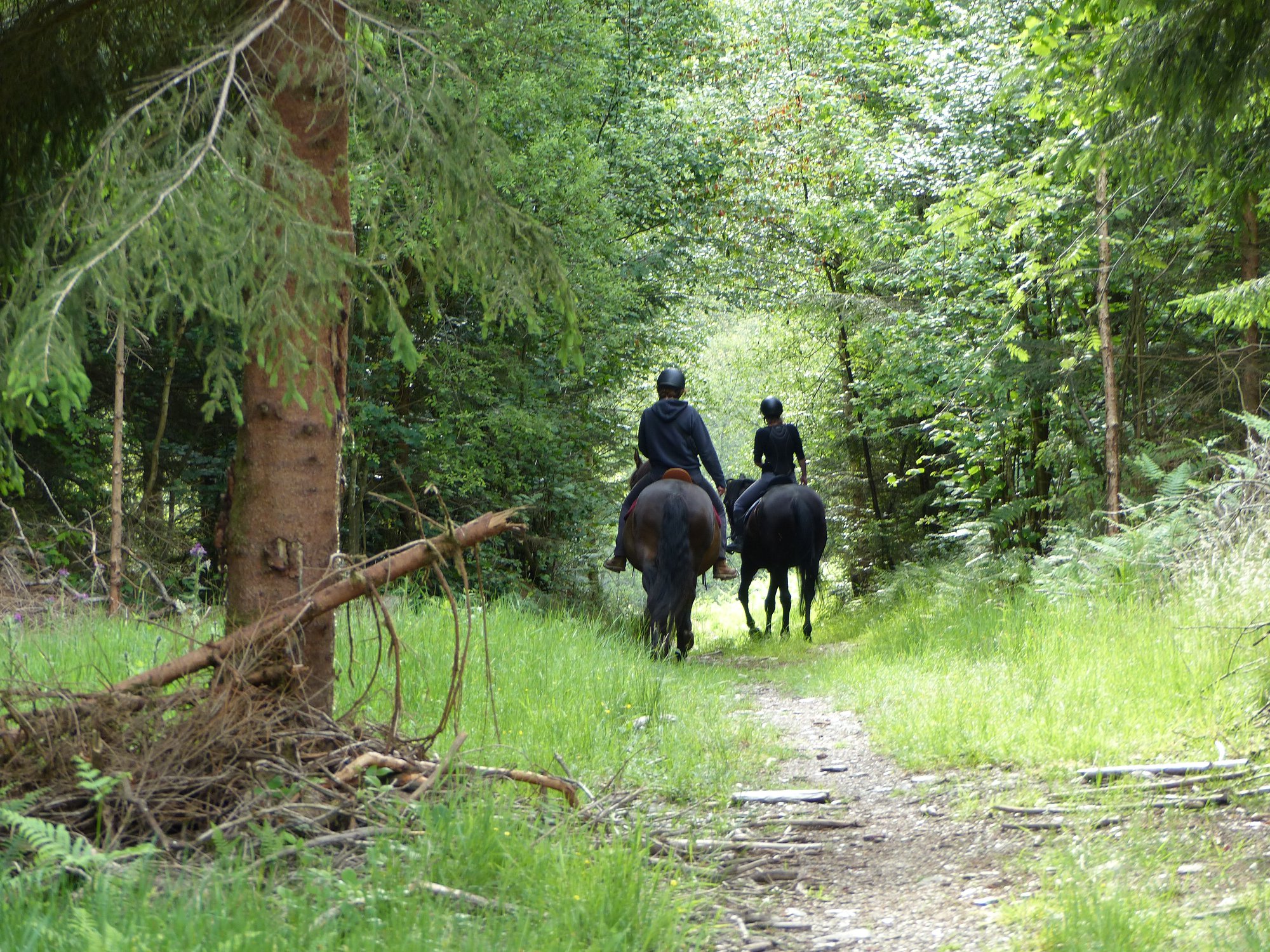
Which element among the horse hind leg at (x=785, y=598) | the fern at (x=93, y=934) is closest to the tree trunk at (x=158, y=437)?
the horse hind leg at (x=785, y=598)

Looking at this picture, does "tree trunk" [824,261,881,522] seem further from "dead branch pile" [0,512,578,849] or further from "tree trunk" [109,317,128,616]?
"dead branch pile" [0,512,578,849]

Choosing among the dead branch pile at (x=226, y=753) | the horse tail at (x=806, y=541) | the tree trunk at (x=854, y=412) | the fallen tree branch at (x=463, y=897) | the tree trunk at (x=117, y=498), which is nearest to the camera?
the fallen tree branch at (x=463, y=897)

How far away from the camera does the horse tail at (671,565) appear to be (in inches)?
397

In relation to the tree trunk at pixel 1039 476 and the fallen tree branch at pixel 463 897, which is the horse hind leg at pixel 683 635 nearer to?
the tree trunk at pixel 1039 476

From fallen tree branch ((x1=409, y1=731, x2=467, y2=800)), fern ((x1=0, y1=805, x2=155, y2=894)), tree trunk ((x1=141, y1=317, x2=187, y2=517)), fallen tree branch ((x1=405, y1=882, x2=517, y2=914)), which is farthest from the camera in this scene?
tree trunk ((x1=141, y1=317, x2=187, y2=517))

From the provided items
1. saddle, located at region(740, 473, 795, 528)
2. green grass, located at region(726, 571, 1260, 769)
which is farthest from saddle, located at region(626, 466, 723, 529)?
saddle, located at region(740, 473, 795, 528)

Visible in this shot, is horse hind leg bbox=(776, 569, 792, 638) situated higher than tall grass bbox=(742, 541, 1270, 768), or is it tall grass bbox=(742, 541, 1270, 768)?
tall grass bbox=(742, 541, 1270, 768)

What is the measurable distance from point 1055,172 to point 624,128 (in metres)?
12.1

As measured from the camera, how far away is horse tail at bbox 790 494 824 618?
14023mm

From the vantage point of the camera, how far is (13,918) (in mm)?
2779

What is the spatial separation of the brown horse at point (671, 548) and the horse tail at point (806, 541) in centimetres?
327

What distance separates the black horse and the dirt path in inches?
316

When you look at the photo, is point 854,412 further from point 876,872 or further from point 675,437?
point 876,872

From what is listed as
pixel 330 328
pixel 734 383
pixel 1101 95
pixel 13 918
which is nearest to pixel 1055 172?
pixel 1101 95
